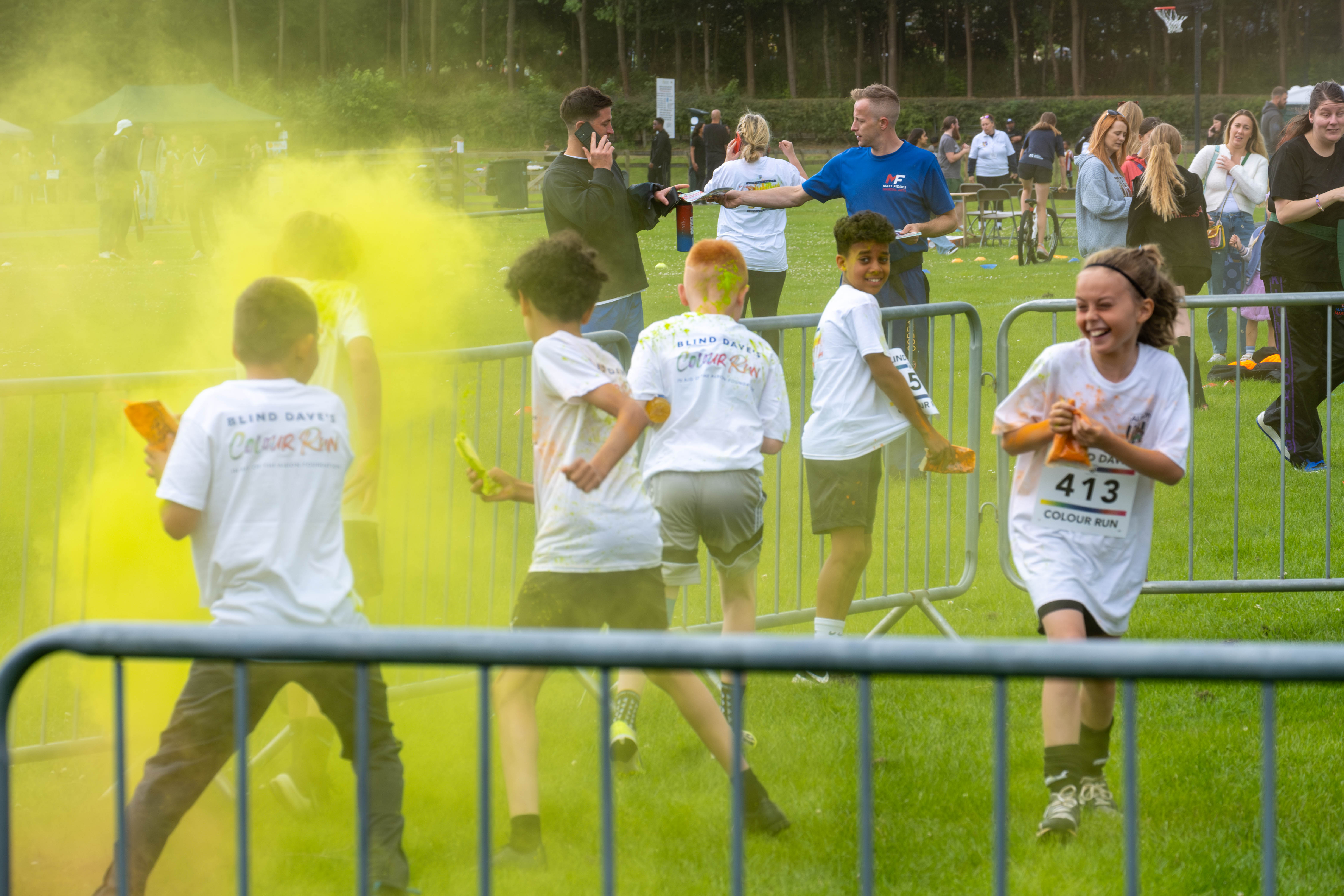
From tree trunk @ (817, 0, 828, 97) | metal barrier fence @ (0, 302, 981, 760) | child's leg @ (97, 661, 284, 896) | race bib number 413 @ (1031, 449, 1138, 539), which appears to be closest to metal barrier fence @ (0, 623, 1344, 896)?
child's leg @ (97, 661, 284, 896)

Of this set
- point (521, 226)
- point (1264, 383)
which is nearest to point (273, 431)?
point (1264, 383)

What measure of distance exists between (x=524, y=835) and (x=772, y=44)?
71636 millimetres

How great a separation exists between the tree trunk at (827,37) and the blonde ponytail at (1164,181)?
59278mm

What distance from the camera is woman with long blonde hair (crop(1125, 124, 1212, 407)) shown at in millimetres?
8672

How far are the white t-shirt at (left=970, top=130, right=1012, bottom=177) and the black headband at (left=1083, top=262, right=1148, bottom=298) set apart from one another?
69.7ft

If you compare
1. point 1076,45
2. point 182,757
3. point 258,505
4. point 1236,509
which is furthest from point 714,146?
point 1076,45

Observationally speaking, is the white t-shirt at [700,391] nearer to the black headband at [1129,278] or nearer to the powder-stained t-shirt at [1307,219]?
the black headband at [1129,278]

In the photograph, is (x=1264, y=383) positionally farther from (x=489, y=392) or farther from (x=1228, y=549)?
(x=489, y=392)

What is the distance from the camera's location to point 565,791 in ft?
13.4

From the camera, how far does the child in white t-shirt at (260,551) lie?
3031mm

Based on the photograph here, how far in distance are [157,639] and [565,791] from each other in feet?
7.91

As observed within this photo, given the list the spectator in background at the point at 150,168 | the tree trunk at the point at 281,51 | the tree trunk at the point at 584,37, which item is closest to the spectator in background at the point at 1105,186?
the spectator in background at the point at 150,168

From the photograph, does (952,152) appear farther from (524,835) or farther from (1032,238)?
(524,835)

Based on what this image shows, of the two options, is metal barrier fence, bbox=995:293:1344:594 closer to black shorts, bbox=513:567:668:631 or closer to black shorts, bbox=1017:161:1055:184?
black shorts, bbox=513:567:668:631
